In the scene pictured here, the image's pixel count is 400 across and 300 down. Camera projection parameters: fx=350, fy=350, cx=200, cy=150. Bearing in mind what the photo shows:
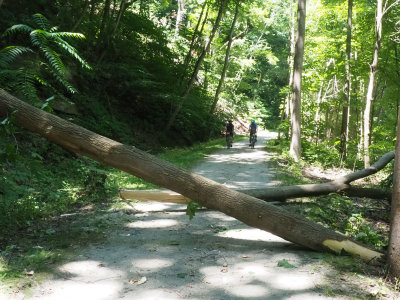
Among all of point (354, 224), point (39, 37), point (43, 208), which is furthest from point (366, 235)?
point (39, 37)

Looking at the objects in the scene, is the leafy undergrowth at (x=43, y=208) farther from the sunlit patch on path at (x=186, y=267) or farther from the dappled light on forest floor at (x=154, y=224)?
the dappled light on forest floor at (x=154, y=224)

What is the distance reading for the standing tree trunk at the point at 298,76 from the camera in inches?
612

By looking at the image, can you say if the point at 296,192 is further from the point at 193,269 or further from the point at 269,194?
the point at 193,269

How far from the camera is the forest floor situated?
365 cm

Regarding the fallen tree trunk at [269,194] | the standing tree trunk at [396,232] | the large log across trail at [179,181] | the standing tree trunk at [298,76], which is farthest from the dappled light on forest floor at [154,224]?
the standing tree trunk at [298,76]

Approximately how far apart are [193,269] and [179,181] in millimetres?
1315

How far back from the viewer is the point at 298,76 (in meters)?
16.0

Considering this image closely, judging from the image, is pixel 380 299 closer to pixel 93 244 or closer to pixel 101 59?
pixel 93 244

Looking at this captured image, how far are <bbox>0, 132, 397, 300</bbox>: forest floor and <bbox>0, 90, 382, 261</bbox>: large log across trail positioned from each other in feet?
1.06

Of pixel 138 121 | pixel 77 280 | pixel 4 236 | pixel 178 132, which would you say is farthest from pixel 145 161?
pixel 178 132

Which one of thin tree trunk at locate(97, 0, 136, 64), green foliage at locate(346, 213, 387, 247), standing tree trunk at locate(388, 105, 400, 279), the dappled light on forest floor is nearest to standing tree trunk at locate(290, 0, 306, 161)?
thin tree trunk at locate(97, 0, 136, 64)

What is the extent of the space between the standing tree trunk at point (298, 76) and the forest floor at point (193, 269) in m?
11.0

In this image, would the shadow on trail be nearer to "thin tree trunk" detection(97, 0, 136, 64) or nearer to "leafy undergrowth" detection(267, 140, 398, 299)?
"leafy undergrowth" detection(267, 140, 398, 299)

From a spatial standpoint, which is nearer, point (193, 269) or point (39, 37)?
point (193, 269)
